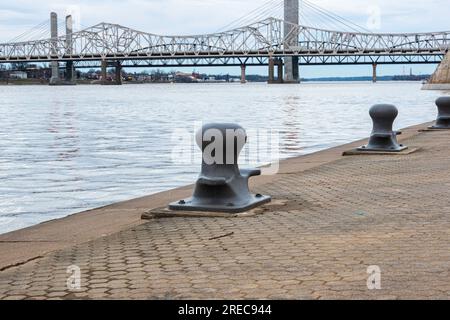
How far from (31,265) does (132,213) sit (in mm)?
2337

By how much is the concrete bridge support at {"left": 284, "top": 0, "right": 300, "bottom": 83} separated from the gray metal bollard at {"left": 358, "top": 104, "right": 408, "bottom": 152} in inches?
5777

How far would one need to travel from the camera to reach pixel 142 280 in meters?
4.38

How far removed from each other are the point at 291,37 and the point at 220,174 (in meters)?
161

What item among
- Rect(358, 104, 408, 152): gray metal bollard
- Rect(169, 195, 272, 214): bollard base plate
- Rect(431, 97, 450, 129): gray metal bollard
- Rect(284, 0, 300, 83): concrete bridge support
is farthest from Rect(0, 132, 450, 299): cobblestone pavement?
Rect(284, 0, 300, 83): concrete bridge support

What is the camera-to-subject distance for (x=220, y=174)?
6.81m

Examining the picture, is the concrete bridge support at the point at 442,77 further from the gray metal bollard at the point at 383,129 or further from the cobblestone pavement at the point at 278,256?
the cobblestone pavement at the point at 278,256

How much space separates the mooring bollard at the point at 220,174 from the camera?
669cm

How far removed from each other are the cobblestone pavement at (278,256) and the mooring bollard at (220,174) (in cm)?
30

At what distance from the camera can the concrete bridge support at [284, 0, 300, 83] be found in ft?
519

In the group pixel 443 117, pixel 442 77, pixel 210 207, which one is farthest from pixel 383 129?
pixel 442 77

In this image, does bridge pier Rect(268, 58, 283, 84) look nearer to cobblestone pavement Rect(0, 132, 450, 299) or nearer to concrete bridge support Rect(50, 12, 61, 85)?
concrete bridge support Rect(50, 12, 61, 85)

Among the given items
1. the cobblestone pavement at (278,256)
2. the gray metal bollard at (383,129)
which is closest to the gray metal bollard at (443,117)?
the gray metal bollard at (383,129)
